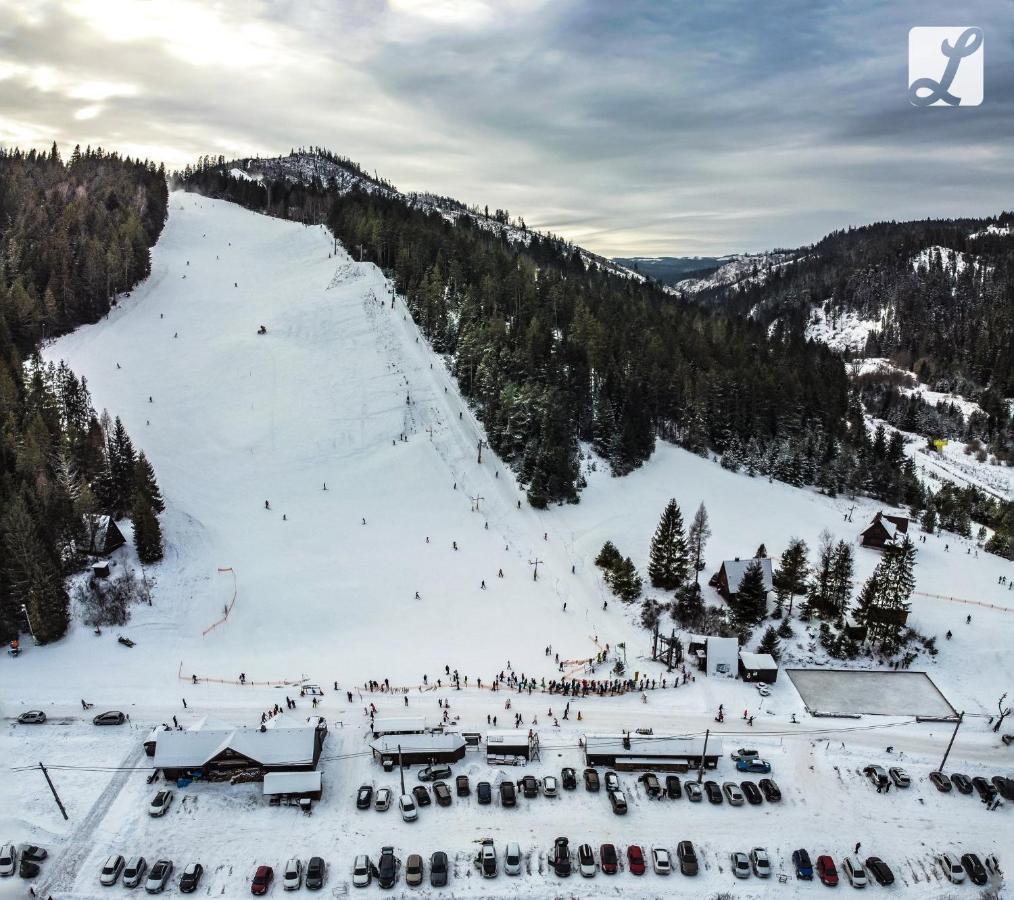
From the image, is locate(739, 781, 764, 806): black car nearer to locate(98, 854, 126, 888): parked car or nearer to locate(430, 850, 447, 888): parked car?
locate(430, 850, 447, 888): parked car

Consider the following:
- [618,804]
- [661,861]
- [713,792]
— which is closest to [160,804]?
[618,804]

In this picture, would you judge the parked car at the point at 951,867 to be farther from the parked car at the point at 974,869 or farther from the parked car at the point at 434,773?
the parked car at the point at 434,773

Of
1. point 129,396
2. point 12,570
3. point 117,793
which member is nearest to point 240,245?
point 129,396

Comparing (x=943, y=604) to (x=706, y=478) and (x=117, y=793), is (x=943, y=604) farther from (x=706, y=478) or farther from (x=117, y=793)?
(x=117, y=793)

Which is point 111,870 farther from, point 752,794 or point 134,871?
point 752,794

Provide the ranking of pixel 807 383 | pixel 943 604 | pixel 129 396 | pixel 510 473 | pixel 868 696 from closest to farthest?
1. pixel 868 696
2. pixel 943 604
3. pixel 510 473
4. pixel 129 396
5. pixel 807 383

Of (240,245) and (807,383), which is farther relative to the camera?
(240,245)
